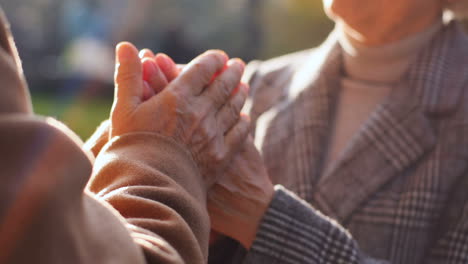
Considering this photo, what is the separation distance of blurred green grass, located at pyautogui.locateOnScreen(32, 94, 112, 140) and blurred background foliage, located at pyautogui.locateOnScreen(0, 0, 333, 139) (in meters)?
0.02

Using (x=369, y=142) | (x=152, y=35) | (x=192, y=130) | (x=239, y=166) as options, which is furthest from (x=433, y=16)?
(x=152, y=35)

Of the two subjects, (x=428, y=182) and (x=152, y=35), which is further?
(x=152, y=35)

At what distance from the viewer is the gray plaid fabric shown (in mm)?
1312

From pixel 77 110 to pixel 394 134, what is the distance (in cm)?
984

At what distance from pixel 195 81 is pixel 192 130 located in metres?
0.13

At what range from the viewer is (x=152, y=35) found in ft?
48.2

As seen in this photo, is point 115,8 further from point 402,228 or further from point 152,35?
point 402,228

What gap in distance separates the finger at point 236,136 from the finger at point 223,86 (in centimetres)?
6

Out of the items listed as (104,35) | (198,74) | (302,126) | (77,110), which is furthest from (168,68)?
(104,35)

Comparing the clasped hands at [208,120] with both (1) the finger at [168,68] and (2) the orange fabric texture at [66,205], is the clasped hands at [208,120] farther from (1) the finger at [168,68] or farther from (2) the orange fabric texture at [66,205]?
(2) the orange fabric texture at [66,205]

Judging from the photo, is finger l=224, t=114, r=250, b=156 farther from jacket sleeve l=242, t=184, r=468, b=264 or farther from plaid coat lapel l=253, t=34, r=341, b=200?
plaid coat lapel l=253, t=34, r=341, b=200

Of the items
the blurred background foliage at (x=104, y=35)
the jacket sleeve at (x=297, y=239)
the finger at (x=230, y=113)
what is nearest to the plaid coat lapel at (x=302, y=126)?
the jacket sleeve at (x=297, y=239)

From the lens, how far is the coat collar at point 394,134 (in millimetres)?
1653

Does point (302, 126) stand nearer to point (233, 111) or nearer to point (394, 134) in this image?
point (394, 134)
